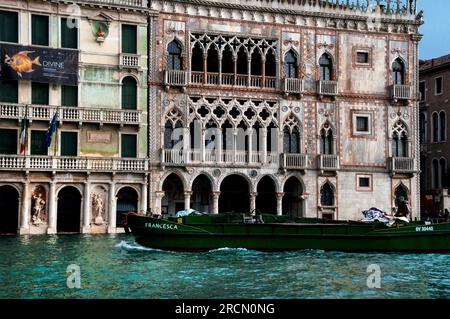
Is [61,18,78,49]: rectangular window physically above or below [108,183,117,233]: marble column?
above

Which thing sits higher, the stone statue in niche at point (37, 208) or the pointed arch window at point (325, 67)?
the pointed arch window at point (325, 67)

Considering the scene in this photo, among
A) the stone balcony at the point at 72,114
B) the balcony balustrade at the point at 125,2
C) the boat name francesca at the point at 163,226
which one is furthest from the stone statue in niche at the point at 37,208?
the boat name francesca at the point at 163,226

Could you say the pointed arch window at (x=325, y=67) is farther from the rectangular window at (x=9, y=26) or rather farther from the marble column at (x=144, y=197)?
the rectangular window at (x=9, y=26)

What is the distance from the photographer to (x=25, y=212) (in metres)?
30.8

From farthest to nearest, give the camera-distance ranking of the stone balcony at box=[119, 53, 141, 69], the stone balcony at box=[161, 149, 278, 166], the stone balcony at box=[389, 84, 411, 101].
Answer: the stone balcony at box=[389, 84, 411, 101]
the stone balcony at box=[161, 149, 278, 166]
the stone balcony at box=[119, 53, 141, 69]

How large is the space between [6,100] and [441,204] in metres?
24.8

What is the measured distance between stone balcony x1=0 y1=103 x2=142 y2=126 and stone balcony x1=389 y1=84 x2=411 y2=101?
13417 mm

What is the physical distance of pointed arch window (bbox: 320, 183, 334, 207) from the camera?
36.3m

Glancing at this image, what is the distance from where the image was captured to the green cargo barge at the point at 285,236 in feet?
74.7

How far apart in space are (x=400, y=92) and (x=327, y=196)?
6748 millimetres

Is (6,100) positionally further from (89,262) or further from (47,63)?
(89,262)

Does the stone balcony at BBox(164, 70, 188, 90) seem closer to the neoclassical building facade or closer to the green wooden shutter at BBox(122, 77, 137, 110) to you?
the neoclassical building facade

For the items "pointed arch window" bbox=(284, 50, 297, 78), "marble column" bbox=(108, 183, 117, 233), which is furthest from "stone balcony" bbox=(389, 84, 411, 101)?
"marble column" bbox=(108, 183, 117, 233)

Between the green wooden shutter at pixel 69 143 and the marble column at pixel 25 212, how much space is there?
228cm
